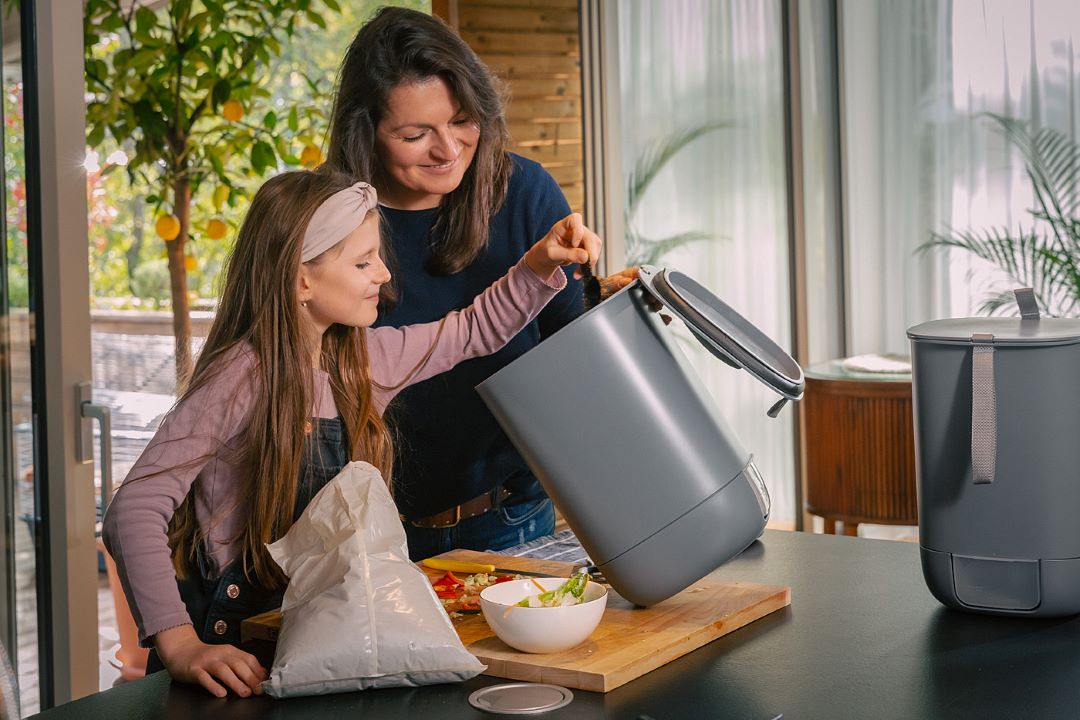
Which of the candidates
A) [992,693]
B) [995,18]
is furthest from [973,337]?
[995,18]

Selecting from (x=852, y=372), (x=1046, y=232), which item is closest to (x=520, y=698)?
(x=852, y=372)

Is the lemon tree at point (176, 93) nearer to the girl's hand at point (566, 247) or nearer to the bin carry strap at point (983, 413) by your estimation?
the girl's hand at point (566, 247)

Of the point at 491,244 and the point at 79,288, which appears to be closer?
the point at 491,244

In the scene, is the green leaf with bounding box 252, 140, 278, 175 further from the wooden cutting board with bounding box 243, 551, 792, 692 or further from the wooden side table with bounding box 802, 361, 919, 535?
the wooden cutting board with bounding box 243, 551, 792, 692

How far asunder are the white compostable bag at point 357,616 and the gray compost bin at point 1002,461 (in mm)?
488

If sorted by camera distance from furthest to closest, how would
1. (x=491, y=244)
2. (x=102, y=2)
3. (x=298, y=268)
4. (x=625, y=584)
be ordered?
(x=102, y=2)
(x=491, y=244)
(x=298, y=268)
(x=625, y=584)

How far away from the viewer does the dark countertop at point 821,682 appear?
93cm

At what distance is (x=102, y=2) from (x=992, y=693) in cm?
282

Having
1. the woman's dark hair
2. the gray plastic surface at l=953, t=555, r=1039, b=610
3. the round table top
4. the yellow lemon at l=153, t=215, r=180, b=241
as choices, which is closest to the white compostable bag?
the gray plastic surface at l=953, t=555, r=1039, b=610

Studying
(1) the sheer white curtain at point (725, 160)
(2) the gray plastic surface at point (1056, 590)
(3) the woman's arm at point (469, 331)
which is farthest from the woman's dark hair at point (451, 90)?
(1) the sheer white curtain at point (725, 160)

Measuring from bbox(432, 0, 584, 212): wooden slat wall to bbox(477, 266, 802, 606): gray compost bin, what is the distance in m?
2.26

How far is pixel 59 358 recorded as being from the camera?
84.2 inches

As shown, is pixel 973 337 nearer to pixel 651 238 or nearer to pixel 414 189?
pixel 414 189

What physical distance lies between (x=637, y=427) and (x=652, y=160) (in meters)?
2.70
